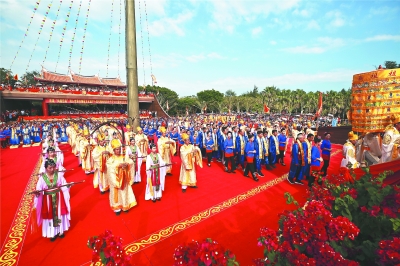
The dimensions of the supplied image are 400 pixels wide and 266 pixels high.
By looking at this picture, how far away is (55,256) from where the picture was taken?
356 centimetres

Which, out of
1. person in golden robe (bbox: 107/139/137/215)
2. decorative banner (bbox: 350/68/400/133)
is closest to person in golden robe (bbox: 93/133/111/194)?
person in golden robe (bbox: 107/139/137/215)

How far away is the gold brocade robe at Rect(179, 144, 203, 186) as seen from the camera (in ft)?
20.1

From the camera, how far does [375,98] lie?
389cm

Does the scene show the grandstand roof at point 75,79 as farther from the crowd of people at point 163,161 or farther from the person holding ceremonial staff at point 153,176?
the person holding ceremonial staff at point 153,176

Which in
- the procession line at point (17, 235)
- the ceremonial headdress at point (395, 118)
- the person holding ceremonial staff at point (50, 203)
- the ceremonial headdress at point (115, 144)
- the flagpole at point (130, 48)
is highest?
the flagpole at point (130, 48)

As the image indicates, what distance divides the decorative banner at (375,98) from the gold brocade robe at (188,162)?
13.7 ft

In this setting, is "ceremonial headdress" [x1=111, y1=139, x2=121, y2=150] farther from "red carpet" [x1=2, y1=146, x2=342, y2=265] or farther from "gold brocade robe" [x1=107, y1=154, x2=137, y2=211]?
"red carpet" [x1=2, y1=146, x2=342, y2=265]

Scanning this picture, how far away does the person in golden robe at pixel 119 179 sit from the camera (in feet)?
15.7

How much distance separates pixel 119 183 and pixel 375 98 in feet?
19.1

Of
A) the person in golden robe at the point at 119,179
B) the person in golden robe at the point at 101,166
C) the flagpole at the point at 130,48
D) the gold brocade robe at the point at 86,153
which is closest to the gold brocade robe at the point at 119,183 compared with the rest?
the person in golden robe at the point at 119,179

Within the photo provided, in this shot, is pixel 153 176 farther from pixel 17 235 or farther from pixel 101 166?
pixel 17 235

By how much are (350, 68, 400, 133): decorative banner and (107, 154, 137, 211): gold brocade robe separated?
538 centimetres

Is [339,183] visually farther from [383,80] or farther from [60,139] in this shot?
[60,139]

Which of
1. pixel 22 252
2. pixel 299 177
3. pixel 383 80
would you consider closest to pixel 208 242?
pixel 22 252
